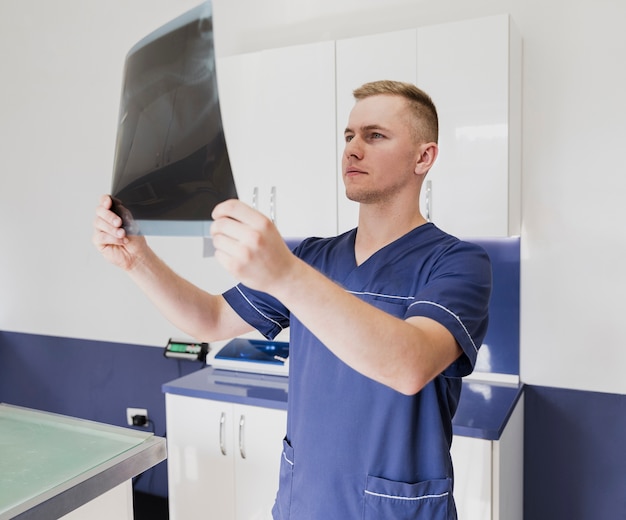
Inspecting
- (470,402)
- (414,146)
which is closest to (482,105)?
(414,146)

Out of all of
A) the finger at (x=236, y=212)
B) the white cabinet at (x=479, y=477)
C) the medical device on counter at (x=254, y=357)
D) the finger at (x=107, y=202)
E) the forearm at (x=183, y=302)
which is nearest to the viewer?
the finger at (x=236, y=212)

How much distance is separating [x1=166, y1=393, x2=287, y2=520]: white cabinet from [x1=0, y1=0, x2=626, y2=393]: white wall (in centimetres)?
70

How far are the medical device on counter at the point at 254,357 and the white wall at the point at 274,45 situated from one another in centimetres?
33

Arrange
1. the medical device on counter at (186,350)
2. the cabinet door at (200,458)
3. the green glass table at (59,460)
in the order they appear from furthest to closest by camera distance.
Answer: the medical device on counter at (186,350)
the cabinet door at (200,458)
the green glass table at (59,460)

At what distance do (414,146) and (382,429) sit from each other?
1.91ft

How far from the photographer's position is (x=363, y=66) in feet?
7.26

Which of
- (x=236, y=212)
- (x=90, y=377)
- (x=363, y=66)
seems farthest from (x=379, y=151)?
(x=90, y=377)

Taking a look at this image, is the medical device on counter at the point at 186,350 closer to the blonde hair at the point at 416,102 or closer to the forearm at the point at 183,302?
the forearm at the point at 183,302

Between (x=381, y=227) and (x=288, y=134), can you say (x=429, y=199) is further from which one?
(x=381, y=227)

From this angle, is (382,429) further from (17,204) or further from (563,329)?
(17,204)

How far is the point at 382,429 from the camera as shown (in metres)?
1.24

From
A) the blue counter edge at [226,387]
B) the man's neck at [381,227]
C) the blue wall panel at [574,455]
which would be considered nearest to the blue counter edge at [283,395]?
the blue counter edge at [226,387]

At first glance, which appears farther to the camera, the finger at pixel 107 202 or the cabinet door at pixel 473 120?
the cabinet door at pixel 473 120

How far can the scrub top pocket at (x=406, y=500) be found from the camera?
48.3 inches
